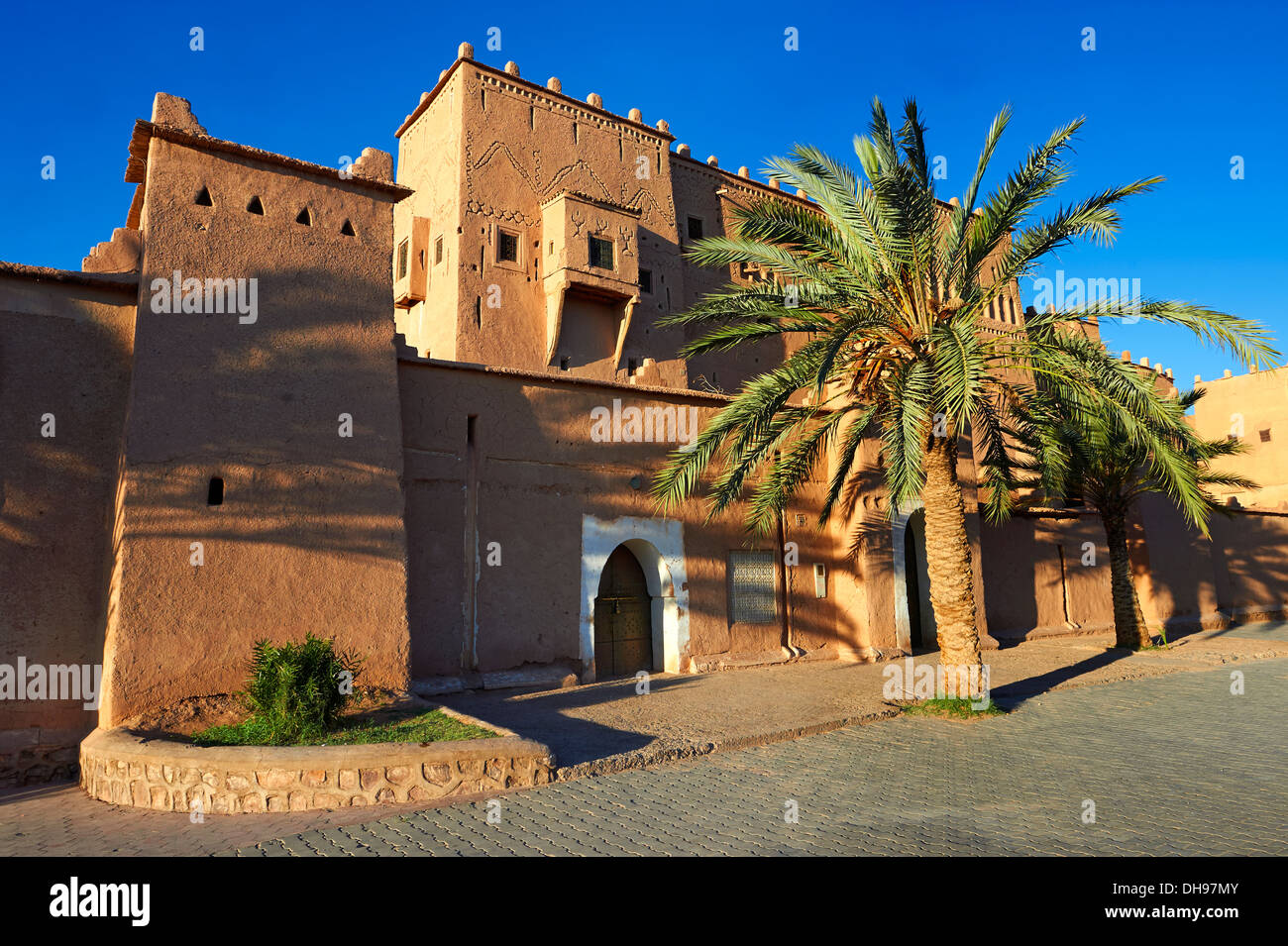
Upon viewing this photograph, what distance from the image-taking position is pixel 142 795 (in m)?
6.13

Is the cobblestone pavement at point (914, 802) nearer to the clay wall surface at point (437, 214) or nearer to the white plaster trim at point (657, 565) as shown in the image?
the white plaster trim at point (657, 565)

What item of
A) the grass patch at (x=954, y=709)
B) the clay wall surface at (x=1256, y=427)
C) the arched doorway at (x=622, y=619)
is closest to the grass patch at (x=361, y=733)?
the arched doorway at (x=622, y=619)

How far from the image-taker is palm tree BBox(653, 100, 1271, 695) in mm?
8711

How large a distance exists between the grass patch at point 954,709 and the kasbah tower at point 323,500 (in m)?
3.51

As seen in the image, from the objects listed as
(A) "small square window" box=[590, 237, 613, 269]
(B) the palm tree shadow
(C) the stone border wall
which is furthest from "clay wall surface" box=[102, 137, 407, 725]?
(A) "small square window" box=[590, 237, 613, 269]

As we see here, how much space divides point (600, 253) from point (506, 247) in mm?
2208

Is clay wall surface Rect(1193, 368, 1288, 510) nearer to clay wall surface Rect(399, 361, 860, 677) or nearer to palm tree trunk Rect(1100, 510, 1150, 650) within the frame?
palm tree trunk Rect(1100, 510, 1150, 650)

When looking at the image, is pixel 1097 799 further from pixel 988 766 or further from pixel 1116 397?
pixel 1116 397

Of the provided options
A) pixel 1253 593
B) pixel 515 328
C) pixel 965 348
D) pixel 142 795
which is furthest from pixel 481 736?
pixel 1253 593

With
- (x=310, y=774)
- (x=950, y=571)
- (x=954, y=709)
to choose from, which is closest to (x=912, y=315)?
(x=950, y=571)

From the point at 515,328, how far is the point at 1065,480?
12.1 metres

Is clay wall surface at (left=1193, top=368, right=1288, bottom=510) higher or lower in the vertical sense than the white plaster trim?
higher

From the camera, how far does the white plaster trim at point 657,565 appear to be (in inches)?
463

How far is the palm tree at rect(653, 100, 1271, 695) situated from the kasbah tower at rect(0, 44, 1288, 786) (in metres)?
2.36
